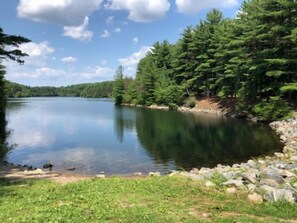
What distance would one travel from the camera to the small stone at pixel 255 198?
899 centimetres

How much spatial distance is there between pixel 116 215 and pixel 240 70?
41.2m

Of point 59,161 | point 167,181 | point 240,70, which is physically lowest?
point 59,161

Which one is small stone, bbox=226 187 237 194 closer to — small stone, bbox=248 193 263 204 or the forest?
small stone, bbox=248 193 263 204

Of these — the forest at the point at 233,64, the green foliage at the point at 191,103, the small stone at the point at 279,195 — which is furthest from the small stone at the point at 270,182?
the green foliage at the point at 191,103

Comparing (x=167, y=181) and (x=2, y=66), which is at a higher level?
(x=2, y=66)

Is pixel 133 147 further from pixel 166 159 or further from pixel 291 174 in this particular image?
pixel 291 174

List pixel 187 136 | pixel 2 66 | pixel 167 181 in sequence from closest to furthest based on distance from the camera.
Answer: pixel 167 181 < pixel 187 136 < pixel 2 66

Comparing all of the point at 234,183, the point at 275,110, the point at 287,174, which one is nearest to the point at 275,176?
the point at 287,174

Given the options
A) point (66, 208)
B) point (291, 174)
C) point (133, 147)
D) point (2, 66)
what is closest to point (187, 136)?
point (133, 147)

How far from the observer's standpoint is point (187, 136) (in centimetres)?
2969

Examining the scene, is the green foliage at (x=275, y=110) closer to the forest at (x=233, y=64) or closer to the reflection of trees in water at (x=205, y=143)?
the forest at (x=233, y=64)

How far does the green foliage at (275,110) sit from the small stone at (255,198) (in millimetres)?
27015

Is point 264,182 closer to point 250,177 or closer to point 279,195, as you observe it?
point 250,177

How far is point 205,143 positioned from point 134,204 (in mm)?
17889
